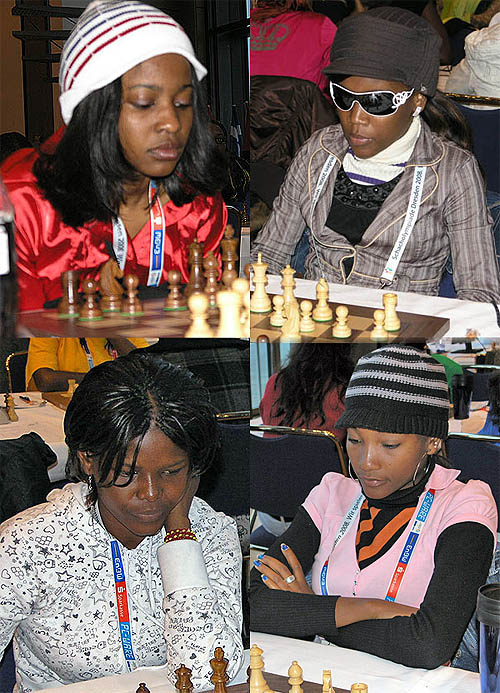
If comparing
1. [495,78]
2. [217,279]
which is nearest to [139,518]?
[217,279]

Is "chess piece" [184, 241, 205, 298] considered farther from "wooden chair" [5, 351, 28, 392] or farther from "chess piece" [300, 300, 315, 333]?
"wooden chair" [5, 351, 28, 392]

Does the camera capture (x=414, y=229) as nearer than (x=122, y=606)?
Yes

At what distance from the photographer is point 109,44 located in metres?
1.55

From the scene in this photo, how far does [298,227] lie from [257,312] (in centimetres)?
17

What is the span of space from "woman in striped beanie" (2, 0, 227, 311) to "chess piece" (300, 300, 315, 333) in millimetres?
188

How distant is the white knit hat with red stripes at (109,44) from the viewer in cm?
154

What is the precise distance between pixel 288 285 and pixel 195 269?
0.16 metres

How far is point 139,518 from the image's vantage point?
1.75 metres

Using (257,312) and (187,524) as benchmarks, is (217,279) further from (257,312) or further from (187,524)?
(187,524)

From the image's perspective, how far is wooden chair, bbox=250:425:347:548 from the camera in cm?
179

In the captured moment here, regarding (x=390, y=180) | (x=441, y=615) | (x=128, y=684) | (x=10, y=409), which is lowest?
(x=128, y=684)

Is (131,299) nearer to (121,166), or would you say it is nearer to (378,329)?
(121,166)

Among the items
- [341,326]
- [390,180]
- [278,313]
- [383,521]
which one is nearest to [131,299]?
[278,313]

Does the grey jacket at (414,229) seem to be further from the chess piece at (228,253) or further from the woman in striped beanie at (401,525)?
the woman in striped beanie at (401,525)
